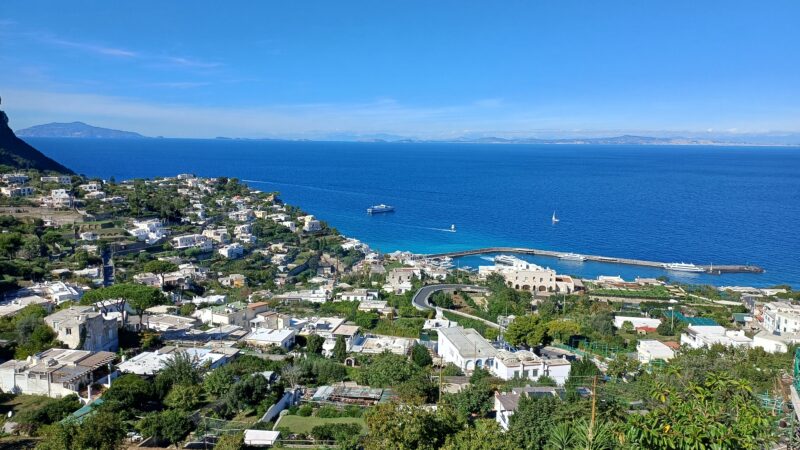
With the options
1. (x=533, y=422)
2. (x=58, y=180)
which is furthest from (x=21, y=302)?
(x=58, y=180)

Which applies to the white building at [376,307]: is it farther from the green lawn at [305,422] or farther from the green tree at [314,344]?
the green lawn at [305,422]

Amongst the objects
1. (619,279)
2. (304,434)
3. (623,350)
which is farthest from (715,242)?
(304,434)

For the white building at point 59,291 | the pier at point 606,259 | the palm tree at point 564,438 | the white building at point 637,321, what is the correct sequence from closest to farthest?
the palm tree at point 564,438, the white building at point 59,291, the white building at point 637,321, the pier at point 606,259

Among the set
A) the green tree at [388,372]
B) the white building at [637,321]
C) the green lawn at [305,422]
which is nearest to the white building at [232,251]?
the green tree at [388,372]

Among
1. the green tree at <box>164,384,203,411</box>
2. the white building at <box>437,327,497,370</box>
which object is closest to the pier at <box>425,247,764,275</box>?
the white building at <box>437,327,497,370</box>

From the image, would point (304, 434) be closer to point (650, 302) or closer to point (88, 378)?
point (88, 378)

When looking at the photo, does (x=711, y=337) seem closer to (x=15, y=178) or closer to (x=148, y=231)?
(x=148, y=231)

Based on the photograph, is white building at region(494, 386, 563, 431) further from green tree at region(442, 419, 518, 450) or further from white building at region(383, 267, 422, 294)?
white building at region(383, 267, 422, 294)
